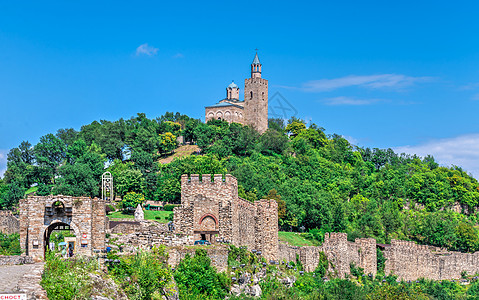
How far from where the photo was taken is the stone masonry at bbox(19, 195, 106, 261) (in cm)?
2116

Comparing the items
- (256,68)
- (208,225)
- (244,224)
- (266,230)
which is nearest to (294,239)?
(266,230)

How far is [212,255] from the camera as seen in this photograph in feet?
86.7

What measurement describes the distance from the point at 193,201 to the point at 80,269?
39.7 ft

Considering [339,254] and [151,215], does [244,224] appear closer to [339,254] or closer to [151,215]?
[339,254]

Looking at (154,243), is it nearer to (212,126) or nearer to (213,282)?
(213,282)

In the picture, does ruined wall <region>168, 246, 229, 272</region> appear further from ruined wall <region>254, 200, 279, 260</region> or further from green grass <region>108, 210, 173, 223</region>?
green grass <region>108, 210, 173, 223</region>

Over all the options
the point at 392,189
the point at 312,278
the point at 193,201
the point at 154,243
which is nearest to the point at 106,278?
the point at 154,243

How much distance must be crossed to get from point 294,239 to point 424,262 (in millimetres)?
12108

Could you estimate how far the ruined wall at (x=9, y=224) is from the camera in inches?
1721

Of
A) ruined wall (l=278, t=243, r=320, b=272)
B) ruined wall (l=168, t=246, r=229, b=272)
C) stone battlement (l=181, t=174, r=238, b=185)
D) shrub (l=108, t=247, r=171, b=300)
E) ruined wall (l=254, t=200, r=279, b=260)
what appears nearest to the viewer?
shrub (l=108, t=247, r=171, b=300)

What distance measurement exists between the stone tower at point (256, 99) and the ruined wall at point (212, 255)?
68504 mm

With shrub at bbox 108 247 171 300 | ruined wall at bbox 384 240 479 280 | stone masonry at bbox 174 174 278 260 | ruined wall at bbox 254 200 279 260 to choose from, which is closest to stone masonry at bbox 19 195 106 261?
shrub at bbox 108 247 171 300

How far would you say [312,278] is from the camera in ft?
122

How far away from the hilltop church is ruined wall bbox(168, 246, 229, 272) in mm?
67959
